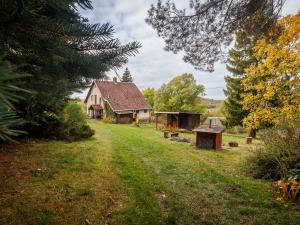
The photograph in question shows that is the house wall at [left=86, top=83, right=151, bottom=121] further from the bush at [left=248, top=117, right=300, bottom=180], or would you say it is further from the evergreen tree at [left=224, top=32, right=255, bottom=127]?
the bush at [left=248, top=117, right=300, bottom=180]

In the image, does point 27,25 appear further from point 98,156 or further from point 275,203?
point 98,156

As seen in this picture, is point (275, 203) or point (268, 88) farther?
point (268, 88)

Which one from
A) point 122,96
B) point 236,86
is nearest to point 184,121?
point 236,86

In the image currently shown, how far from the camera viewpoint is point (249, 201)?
15.6 ft

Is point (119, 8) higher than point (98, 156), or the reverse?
point (119, 8)

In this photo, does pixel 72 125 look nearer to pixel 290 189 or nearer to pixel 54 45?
pixel 290 189

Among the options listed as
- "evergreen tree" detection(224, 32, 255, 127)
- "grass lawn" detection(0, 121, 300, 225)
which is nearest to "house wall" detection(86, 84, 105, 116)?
"evergreen tree" detection(224, 32, 255, 127)

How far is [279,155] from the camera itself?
6.00 meters

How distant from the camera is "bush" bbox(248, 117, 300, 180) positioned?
5664 mm

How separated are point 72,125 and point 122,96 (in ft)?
75.6

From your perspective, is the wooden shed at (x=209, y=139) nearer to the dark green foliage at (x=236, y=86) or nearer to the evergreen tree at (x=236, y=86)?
the dark green foliage at (x=236, y=86)

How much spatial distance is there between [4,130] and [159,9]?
5940 millimetres

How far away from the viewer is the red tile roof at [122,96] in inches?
1236

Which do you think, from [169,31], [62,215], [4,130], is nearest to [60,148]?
[62,215]
